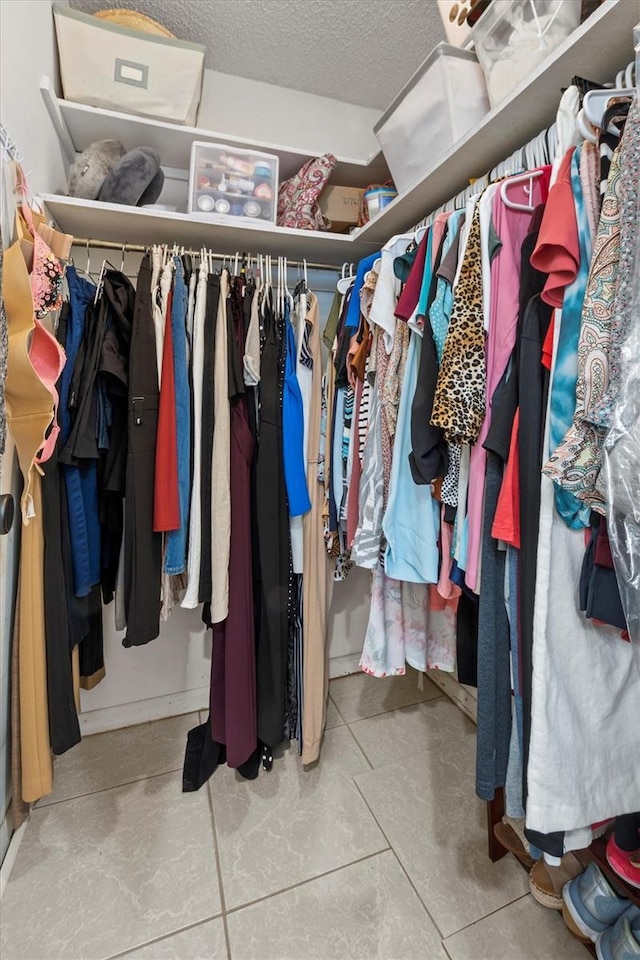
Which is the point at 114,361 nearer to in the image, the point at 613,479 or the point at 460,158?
the point at 460,158

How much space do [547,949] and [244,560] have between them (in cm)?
118

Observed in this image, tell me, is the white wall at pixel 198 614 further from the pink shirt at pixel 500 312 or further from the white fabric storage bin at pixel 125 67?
the pink shirt at pixel 500 312

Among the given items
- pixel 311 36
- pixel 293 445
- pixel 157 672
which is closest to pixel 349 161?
pixel 311 36

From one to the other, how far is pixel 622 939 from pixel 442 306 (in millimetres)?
1345

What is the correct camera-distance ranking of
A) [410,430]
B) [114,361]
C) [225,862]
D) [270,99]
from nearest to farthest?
[410,430], [114,361], [225,862], [270,99]

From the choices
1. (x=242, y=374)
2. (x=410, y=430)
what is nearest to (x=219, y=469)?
(x=242, y=374)

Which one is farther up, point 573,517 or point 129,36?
point 129,36

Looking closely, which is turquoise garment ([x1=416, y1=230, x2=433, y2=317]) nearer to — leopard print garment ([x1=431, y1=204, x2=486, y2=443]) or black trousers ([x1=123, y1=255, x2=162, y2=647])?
leopard print garment ([x1=431, y1=204, x2=486, y2=443])

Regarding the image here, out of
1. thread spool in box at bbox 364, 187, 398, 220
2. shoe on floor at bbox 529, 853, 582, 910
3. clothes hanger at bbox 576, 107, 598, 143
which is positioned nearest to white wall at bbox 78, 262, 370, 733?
thread spool in box at bbox 364, 187, 398, 220

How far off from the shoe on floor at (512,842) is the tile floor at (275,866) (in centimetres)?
4

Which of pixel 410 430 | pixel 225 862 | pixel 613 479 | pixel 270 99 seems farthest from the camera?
pixel 270 99

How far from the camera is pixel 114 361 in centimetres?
112

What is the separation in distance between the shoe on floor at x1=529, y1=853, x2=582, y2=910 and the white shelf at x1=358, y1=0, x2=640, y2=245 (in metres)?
1.71

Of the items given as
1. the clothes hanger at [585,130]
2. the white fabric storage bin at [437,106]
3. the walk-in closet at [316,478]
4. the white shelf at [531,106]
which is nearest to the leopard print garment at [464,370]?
the walk-in closet at [316,478]
